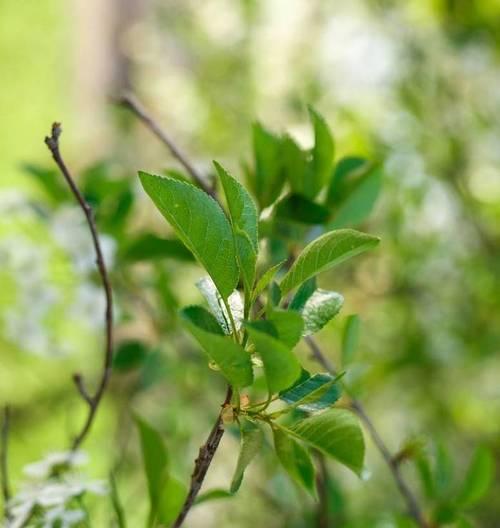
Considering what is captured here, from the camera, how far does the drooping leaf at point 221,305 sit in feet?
1.13

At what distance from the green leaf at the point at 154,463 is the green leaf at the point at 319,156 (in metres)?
0.17

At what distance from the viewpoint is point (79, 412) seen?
2654mm

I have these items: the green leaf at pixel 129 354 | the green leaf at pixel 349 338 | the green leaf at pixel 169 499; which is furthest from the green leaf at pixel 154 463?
the green leaf at pixel 129 354

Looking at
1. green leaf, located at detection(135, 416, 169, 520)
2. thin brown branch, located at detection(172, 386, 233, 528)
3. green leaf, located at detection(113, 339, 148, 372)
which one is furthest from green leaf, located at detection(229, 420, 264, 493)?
green leaf, located at detection(113, 339, 148, 372)

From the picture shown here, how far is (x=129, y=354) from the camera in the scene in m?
0.77

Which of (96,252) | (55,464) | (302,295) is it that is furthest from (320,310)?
(55,464)

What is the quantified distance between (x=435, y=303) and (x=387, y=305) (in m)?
0.11

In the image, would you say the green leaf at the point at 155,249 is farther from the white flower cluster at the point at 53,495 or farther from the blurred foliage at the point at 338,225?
the white flower cluster at the point at 53,495

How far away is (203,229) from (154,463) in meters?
0.18

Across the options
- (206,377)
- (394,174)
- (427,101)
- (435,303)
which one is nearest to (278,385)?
(206,377)

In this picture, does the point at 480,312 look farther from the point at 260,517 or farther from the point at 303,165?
the point at 303,165

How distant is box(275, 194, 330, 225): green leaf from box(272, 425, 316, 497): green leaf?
0.60ft

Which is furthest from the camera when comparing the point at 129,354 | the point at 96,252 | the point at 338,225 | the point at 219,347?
the point at 129,354

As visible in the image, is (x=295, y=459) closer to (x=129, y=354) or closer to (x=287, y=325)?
(x=287, y=325)
